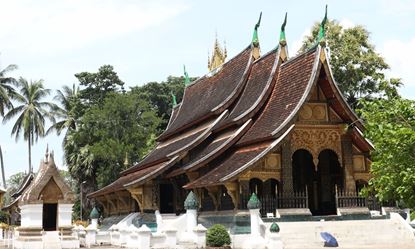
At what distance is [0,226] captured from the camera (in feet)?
103

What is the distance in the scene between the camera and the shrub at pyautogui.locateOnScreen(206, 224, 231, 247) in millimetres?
17391

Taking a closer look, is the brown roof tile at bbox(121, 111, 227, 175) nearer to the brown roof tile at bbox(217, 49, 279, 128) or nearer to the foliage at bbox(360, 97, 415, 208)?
the brown roof tile at bbox(217, 49, 279, 128)

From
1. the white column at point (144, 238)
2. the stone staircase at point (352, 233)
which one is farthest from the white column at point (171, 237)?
the stone staircase at point (352, 233)

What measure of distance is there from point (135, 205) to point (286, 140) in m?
10.2

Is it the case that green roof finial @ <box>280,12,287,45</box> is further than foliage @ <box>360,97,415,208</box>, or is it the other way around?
→ green roof finial @ <box>280,12,287,45</box>

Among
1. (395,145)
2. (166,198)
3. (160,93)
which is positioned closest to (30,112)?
(160,93)

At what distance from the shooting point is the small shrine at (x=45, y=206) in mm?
18677

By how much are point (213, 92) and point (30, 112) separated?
28.1 m

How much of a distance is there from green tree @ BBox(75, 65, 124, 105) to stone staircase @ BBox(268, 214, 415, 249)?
135 feet

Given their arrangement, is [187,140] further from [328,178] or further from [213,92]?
[328,178]

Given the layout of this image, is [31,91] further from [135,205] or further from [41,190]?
[41,190]

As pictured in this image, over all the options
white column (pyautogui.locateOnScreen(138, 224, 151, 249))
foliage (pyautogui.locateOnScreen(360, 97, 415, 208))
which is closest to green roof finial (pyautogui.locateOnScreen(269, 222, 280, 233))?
white column (pyautogui.locateOnScreen(138, 224, 151, 249))

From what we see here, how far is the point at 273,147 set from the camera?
18812 mm

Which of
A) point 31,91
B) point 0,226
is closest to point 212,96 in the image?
point 0,226
